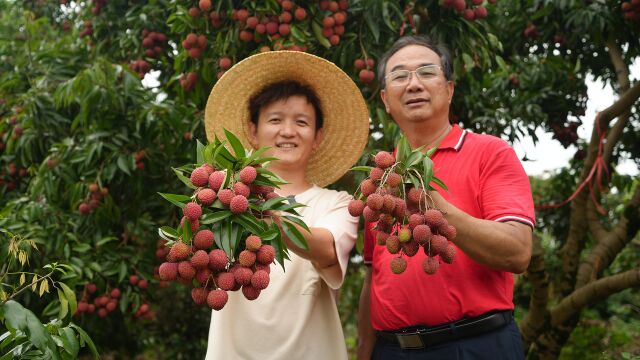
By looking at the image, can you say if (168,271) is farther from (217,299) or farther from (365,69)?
(365,69)

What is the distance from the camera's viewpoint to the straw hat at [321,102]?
2176mm

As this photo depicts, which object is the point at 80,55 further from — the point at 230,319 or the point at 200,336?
the point at 200,336

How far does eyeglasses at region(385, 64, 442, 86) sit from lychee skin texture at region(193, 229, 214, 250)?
841mm

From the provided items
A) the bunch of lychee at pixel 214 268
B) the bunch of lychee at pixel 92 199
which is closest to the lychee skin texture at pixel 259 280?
the bunch of lychee at pixel 214 268

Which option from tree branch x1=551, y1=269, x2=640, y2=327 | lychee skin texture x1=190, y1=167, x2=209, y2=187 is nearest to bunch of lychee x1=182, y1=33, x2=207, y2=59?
lychee skin texture x1=190, y1=167, x2=209, y2=187

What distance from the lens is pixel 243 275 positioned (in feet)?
4.52

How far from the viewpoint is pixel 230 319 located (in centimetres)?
190

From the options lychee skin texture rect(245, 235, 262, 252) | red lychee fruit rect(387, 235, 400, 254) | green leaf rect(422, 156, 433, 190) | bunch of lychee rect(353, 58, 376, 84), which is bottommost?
lychee skin texture rect(245, 235, 262, 252)

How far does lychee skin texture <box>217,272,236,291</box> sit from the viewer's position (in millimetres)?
1364

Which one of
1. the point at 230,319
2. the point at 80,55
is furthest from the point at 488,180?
the point at 80,55

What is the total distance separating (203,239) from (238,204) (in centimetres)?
10

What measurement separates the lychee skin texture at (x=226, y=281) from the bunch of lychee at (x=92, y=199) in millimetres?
1849

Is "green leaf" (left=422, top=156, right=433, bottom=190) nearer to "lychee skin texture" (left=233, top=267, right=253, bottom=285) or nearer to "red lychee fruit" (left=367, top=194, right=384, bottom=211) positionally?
"red lychee fruit" (left=367, top=194, right=384, bottom=211)

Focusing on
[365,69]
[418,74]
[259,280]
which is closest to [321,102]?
[418,74]
